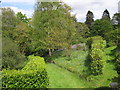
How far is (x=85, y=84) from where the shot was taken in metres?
9.49

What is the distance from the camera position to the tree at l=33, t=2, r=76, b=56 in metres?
17.4

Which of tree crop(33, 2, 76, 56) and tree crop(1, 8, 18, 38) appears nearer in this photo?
tree crop(33, 2, 76, 56)

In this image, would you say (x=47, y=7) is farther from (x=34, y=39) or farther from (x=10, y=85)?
(x=10, y=85)

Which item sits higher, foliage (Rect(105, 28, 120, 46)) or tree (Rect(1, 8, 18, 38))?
tree (Rect(1, 8, 18, 38))

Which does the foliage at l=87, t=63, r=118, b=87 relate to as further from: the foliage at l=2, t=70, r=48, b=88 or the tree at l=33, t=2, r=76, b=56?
the tree at l=33, t=2, r=76, b=56

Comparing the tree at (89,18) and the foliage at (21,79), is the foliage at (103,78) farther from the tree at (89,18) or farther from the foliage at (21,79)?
the tree at (89,18)

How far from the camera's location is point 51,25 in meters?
17.7

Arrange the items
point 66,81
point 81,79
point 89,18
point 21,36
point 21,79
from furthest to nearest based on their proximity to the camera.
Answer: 1. point 89,18
2. point 21,36
3. point 81,79
4. point 66,81
5. point 21,79

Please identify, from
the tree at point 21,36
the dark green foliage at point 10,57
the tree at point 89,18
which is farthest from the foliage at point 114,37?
the tree at point 89,18

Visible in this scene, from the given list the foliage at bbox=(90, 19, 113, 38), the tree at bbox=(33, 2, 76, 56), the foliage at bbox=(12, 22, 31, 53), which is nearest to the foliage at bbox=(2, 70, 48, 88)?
the tree at bbox=(33, 2, 76, 56)

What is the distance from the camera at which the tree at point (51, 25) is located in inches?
686

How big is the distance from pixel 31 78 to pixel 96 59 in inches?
241

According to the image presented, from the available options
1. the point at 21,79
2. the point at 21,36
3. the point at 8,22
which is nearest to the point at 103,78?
the point at 21,79

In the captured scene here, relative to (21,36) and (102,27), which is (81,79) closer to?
(21,36)
